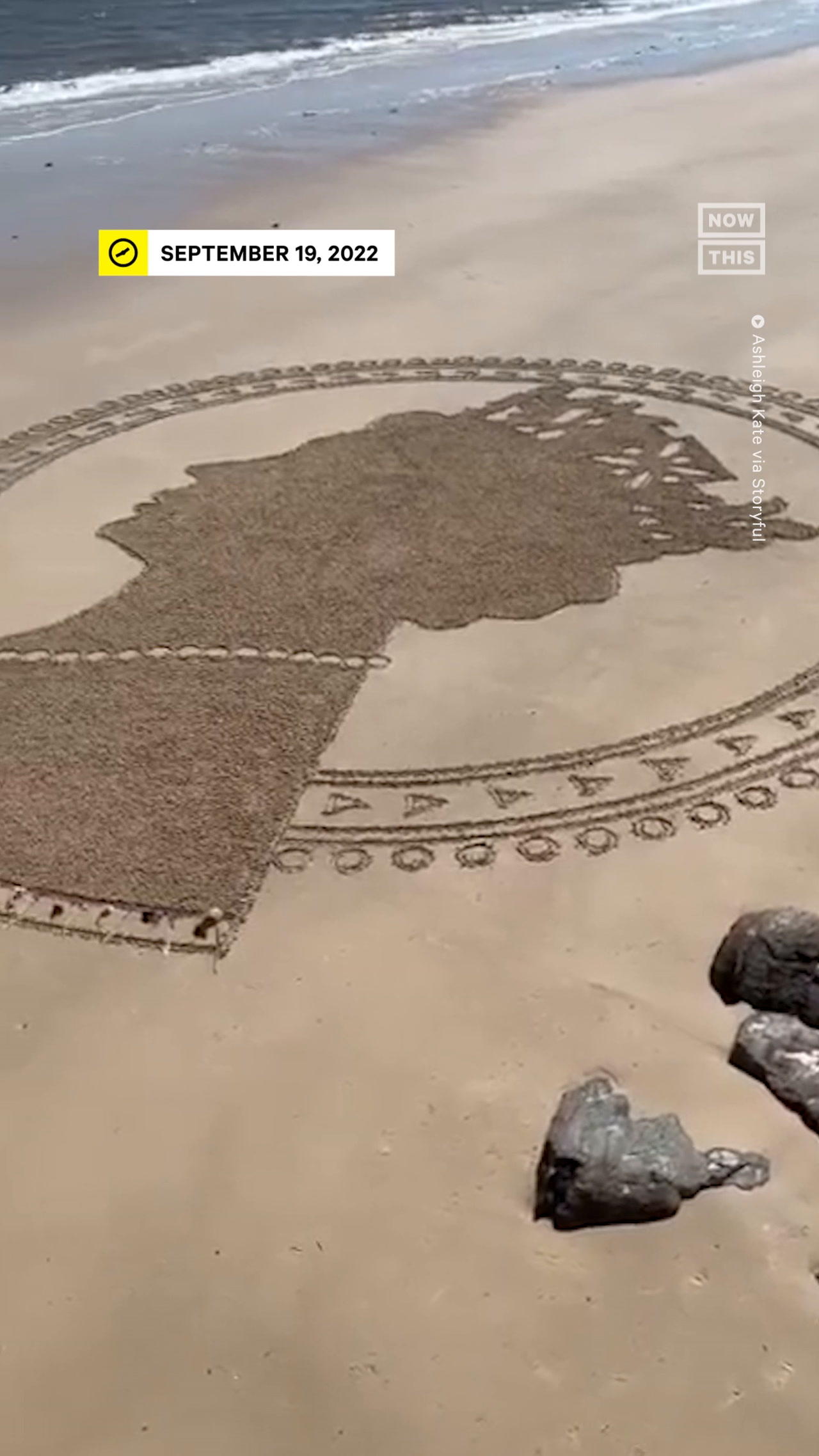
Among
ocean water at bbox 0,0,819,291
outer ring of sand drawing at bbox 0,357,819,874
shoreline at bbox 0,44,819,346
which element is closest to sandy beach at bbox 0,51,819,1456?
outer ring of sand drawing at bbox 0,357,819,874

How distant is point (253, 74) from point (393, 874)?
14.5 metres

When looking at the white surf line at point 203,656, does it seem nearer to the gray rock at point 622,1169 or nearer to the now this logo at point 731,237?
the gray rock at point 622,1169

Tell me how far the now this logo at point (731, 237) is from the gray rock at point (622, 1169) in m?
8.02

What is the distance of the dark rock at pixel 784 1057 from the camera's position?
4500 mm

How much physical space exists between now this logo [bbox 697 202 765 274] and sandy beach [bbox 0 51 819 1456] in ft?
3.60

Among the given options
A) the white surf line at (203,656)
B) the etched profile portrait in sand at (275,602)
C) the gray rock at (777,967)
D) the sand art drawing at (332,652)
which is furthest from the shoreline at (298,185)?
the gray rock at (777,967)

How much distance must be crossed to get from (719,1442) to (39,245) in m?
10.1

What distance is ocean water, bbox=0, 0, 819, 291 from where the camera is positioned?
13.1 metres

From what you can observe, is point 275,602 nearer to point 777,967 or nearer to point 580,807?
point 580,807

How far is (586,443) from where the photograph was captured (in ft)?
28.0

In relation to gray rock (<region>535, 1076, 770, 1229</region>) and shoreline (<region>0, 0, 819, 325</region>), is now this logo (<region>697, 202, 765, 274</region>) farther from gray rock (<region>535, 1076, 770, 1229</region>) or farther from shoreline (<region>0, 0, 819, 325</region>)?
gray rock (<region>535, 1076, 770, 1229</region>)

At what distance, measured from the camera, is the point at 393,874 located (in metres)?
5.51

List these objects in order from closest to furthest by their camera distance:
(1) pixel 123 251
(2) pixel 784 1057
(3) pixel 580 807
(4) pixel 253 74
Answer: (2) pixel 784 1057 → (3) pixel 580 807 → (1) pixel 123 251 → (4) pixel 253 74

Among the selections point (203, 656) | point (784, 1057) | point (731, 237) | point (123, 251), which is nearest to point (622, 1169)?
point (784, 1057)
